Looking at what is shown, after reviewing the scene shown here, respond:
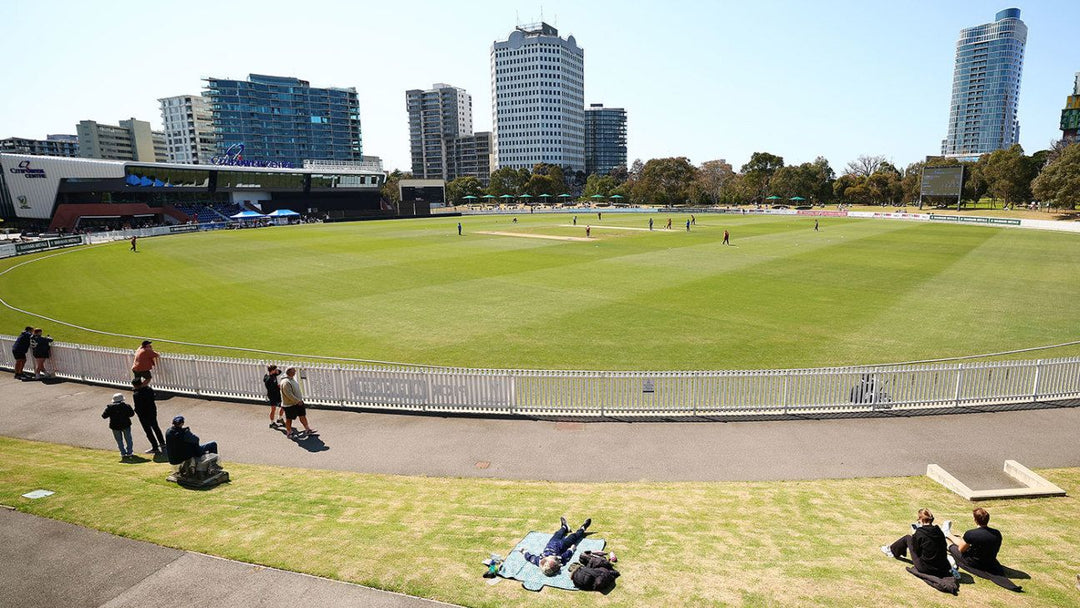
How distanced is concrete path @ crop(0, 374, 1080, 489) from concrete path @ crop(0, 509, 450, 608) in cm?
389

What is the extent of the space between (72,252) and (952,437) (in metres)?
67.3

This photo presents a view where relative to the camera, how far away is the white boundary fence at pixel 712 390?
13.0m

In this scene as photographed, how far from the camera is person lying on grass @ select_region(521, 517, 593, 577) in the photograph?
266 inches

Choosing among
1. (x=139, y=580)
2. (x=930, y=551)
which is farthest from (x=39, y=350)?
(x=930, y=551)

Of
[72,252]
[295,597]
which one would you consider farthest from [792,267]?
[72,252]

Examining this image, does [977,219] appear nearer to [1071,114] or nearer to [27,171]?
[1071,114]

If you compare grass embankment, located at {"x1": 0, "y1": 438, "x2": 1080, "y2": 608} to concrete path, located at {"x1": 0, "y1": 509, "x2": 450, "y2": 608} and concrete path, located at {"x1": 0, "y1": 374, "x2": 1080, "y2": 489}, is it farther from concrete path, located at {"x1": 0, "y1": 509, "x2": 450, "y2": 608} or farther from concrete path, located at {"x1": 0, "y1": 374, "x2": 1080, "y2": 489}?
concrete path, located at {"x1": 0, "y1": 374, "x2": 1080, "y2": 489}

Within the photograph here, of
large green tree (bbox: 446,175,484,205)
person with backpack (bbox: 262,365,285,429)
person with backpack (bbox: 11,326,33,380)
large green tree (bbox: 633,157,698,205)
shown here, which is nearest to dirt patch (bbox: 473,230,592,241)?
person with backpack (bbox: 11,326,33,380)

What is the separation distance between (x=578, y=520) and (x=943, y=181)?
346ft

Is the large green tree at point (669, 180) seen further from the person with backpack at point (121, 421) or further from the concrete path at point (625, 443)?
the person with backpack at point (121, 421)

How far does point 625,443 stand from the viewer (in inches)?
462

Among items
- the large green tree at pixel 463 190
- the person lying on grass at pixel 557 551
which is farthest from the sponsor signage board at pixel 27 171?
the person lying on grass at pixel 557 551

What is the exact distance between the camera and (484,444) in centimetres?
1177

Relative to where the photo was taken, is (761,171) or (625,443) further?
(761,171)
